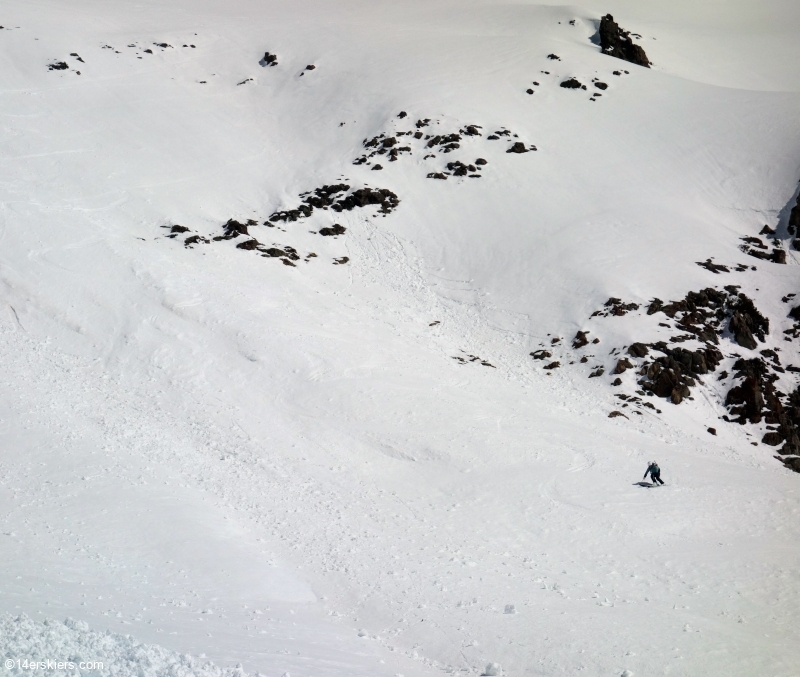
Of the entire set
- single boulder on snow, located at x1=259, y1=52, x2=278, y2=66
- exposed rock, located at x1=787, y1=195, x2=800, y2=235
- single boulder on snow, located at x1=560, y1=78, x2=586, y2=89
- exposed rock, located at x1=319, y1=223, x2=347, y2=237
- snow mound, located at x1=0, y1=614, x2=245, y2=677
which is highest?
single boulder on snow, located at x1=560, y1=78, x2=586, y2=89

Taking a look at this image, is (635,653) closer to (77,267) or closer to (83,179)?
(77,267)

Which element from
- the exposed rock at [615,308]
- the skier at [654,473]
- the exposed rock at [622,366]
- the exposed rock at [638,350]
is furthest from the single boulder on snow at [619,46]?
the skier at [654,473]

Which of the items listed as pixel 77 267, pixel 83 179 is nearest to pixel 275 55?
pixel 83 179

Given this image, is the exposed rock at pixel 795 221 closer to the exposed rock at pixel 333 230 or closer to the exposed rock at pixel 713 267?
the exposed rock at pixel 713 267

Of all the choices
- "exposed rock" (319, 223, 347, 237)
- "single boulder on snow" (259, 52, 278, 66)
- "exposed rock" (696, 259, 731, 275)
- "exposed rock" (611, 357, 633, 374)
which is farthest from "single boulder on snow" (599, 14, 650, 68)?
"exposed rock" (611, 357, 633, 374)

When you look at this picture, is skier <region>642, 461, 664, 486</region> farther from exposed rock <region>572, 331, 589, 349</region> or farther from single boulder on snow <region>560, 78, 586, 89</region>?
single boulder on snow <region>560, 78, 586, 89</region>

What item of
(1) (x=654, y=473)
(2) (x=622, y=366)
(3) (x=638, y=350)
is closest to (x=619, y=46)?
(3) (x=638, y=350)

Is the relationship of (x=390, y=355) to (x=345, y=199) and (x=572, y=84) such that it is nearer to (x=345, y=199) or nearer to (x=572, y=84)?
(x=345, y=199)
